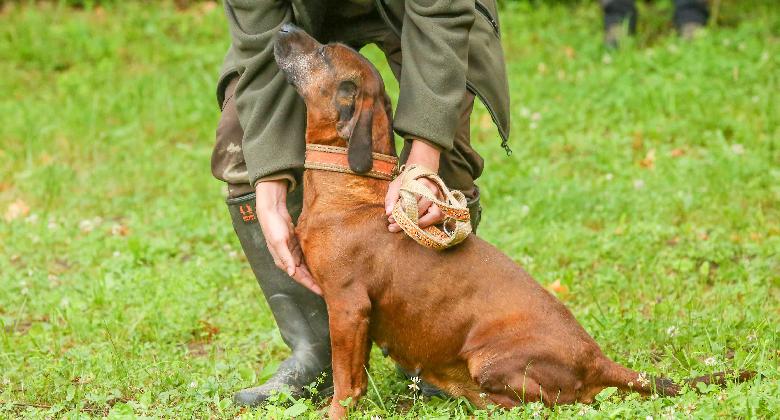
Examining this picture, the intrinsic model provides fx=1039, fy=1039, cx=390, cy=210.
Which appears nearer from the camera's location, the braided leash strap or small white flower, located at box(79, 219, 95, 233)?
the braided leash strap

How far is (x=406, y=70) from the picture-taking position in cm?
372

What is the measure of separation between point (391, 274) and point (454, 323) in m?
0.28

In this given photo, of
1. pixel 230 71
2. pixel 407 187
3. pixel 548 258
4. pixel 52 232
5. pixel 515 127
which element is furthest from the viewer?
pixel 515 127

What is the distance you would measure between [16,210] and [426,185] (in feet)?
13.8

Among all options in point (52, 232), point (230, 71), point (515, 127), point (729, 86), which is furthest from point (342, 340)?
point (729, 86)

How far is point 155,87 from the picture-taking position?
8.84 meters

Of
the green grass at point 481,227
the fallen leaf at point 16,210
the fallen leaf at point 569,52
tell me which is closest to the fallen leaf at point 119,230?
the green grass at point 481,227

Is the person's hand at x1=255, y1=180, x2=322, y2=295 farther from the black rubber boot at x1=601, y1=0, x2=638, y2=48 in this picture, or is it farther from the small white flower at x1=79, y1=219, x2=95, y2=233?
the black rubber boot at x1=601, y1=0, x2=638, y2=48

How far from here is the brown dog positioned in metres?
3.52

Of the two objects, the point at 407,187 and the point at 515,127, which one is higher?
the point at 407,187

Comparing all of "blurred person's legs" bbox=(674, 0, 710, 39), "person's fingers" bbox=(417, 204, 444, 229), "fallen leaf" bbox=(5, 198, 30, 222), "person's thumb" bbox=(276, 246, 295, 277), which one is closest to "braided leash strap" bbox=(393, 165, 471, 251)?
"person's fingers" bbox=(417, 204, 444, 229)

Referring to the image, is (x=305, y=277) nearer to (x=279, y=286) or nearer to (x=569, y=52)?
(x=279, y=286)

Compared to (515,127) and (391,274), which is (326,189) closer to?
(391,274)

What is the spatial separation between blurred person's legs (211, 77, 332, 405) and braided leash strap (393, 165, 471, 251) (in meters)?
0.64
